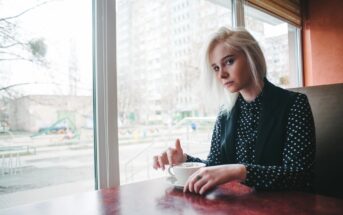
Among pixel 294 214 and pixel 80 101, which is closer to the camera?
pixel 294 214

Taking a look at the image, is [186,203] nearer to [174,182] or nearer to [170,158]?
[174,182]

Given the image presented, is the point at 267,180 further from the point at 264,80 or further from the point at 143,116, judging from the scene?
the point at 143,116

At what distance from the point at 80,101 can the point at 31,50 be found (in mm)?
268

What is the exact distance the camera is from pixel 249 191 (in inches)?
26.7

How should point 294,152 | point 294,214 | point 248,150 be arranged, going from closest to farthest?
point 294,214 → point 294,152 → point 248,150

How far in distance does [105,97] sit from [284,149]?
2.43ft

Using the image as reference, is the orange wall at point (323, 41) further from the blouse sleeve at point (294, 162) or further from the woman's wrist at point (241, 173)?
the woman's wrist at point (241, 173)

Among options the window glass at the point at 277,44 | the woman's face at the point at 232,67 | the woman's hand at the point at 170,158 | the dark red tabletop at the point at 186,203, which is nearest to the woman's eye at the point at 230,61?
the woman's face at the point at 232,67

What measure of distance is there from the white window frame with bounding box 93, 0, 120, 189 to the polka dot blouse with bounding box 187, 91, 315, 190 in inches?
15.7

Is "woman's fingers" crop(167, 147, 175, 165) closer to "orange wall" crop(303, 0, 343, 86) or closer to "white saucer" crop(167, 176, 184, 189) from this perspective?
"white saucer" crop(167, 176, 184, 189)

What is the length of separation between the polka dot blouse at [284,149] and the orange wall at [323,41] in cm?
192

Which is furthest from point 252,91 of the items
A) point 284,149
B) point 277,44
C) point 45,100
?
point 277,44

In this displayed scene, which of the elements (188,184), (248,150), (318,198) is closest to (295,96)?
(248,150)

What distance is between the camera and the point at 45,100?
104 cm
